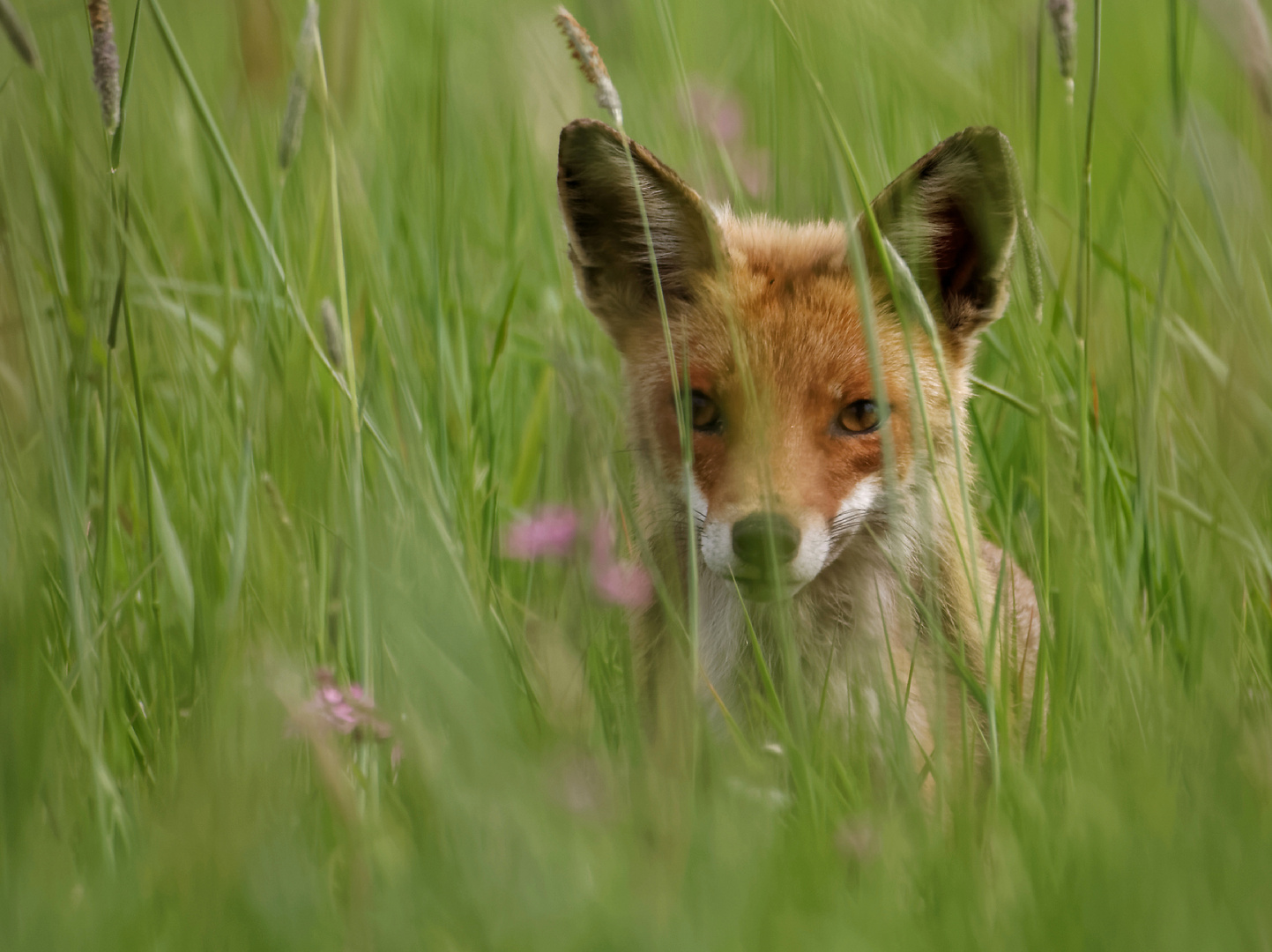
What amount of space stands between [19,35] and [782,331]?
1.92 metres

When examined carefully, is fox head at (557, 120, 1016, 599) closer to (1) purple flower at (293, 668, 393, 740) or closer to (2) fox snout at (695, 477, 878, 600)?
(2) fox snout at (695, 477, 878, 600)

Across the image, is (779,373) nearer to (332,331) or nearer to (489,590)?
(489,590)

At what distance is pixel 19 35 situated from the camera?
229 cm

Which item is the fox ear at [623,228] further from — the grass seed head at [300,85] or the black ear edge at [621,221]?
the grass seed head at [300,85]

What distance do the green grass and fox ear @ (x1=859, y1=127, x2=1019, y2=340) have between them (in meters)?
0.12

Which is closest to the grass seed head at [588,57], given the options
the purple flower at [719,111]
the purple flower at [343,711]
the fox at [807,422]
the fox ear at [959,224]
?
the fox at [807,422]

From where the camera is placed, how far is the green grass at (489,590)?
1670 mm

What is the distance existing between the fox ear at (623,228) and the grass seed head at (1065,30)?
887mm

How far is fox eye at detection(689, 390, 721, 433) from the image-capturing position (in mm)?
3109

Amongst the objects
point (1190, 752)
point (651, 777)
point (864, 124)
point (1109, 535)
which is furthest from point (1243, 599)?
point (651, 777)

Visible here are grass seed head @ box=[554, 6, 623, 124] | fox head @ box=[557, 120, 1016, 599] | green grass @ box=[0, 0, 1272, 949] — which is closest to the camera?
green grass @ box=[0, 0, 1272, 949]

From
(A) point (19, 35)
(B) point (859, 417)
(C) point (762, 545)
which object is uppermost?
(A) point (19, 35)

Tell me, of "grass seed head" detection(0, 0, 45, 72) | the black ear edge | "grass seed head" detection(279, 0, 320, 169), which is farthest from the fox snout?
"grass seed head" detection(0, 0, 45, 72)

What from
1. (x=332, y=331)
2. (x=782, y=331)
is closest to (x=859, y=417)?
(x=782, y=331)
